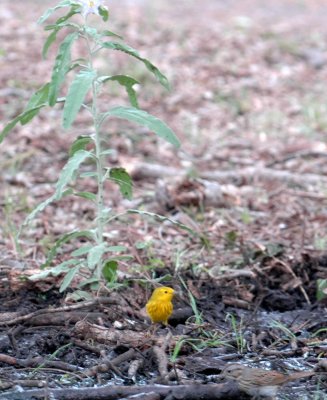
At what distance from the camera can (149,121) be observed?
3.22 metres

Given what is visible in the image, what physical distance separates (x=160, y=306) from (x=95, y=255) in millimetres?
340

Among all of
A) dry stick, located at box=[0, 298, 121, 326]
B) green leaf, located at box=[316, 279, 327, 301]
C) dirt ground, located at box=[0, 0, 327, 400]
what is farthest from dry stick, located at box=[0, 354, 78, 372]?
green leaf, located at box=[316, 279, 327, 301]

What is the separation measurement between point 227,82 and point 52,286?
5.04 m

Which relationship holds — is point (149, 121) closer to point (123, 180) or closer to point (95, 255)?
point (123, 180)

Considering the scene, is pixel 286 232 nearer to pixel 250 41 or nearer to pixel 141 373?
pixel 141 373

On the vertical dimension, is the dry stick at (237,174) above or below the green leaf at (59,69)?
above

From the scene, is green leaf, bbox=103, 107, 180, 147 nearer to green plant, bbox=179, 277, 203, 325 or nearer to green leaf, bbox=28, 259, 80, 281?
green leaf, bbox=28, 259, 80, 281

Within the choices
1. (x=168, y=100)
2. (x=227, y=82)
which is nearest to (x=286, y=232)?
(x=168, y=100)

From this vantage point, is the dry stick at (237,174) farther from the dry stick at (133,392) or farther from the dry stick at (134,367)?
the dry stick at (133,392)

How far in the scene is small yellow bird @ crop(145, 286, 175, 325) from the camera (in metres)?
3.37

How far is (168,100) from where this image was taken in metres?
7.77

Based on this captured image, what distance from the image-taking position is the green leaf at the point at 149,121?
3.16 m

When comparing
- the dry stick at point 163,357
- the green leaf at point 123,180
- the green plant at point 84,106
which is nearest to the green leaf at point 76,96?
the green plant at point 84,106

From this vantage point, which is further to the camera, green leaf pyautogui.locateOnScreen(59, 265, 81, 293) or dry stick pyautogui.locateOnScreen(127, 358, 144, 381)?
green leaf pyautogui.locateOnScreen(59, 265, 81, 293)
